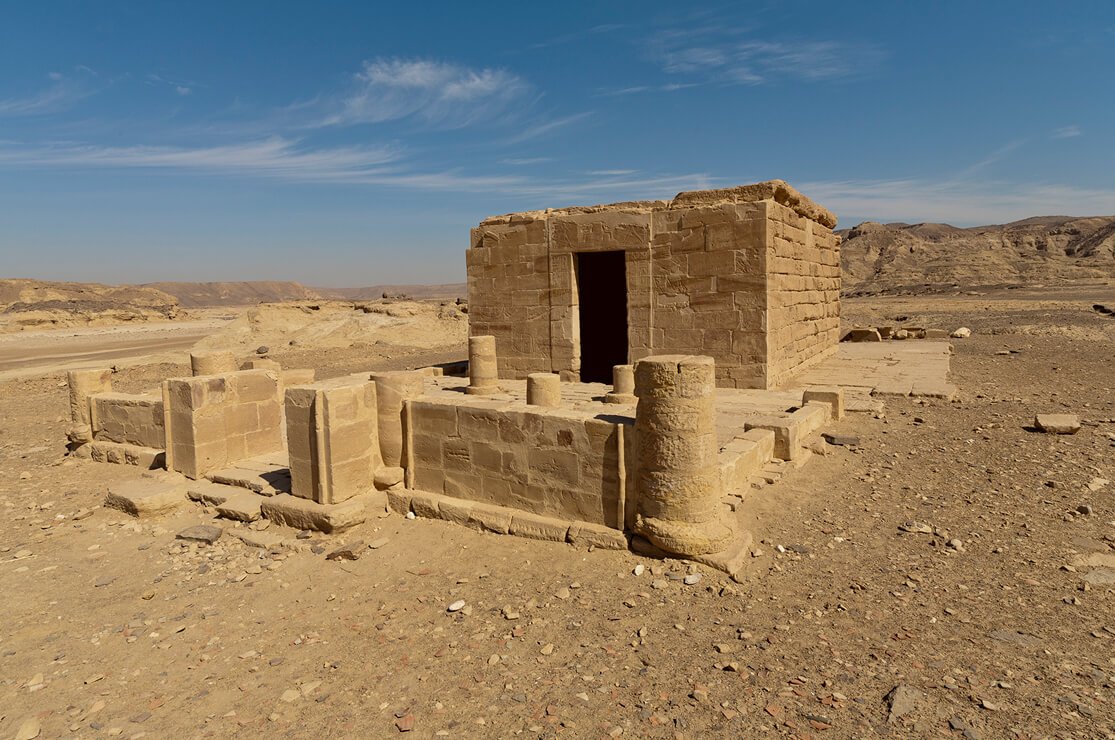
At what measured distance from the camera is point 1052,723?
9.86ft

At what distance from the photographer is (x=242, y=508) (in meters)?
6.41

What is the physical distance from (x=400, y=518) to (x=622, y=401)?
3.99 meters

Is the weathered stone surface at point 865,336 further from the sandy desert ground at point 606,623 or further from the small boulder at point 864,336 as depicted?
the sandy desert ground at point 606,623

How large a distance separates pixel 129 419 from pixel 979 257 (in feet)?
203

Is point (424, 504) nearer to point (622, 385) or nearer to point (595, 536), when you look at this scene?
point (595, 536)

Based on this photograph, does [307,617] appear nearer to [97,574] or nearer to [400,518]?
[400,518]

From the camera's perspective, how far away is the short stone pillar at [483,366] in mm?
10805

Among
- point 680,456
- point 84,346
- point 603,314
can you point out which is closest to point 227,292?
point 84,346

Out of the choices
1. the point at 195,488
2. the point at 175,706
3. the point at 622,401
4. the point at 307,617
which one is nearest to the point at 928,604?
the point at 307,617

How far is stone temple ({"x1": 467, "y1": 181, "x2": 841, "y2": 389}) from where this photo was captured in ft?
34.1

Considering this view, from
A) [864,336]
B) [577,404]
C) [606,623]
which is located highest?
[864,336]

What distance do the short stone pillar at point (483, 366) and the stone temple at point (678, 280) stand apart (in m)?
1.67

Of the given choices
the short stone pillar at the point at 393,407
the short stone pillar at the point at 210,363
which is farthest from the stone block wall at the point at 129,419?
the short stone pillar at the point at 393,407

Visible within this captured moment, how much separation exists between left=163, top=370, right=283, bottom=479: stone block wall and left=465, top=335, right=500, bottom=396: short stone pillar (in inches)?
139
